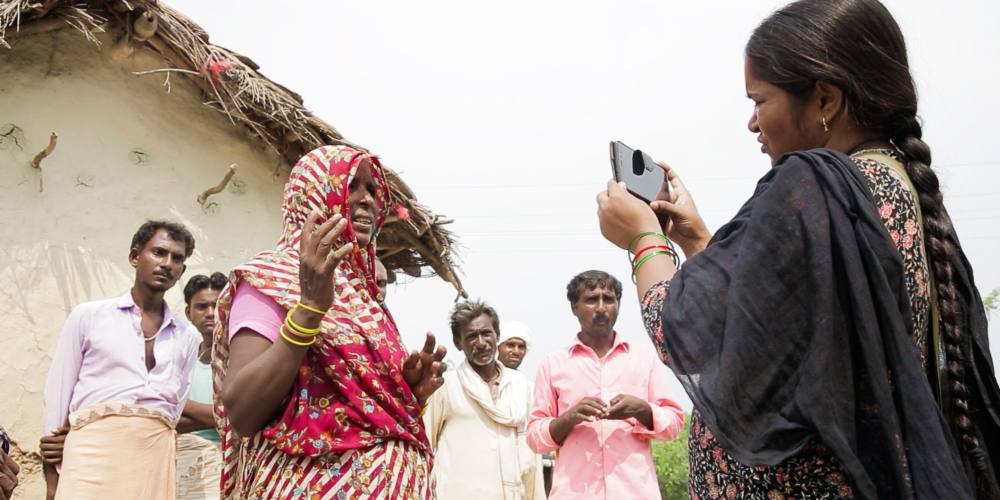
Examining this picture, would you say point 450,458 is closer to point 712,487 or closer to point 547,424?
point 547,424

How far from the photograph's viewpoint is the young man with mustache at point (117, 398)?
4207mm

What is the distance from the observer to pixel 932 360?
168cm

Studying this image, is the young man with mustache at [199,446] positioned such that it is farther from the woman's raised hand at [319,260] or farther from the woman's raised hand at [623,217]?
the woman's raised hand at [623,217]

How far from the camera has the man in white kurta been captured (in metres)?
6.19

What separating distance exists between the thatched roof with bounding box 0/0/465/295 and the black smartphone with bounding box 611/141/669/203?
5.47m

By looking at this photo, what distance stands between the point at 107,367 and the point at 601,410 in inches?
106

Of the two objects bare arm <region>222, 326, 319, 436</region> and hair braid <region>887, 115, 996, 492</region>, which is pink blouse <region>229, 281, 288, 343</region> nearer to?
bare arm <region>222, 326, 319, 436</region>

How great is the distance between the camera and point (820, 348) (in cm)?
149

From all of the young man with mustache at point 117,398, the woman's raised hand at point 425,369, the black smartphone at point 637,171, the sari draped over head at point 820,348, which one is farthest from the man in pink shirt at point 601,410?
the sari draped over head at point 820,348

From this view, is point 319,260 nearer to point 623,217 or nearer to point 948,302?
point 623,217

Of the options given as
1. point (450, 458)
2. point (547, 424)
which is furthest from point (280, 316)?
point (450, 458)

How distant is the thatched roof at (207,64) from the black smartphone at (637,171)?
547 cm

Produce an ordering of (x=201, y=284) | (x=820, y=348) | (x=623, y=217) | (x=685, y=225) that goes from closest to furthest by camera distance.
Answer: (x=820, y=348) < (x=623, y=217) < (x=685, y=225) < (x=201, y=284)

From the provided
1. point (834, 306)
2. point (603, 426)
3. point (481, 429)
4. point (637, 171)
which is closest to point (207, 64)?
point (481, 429)
